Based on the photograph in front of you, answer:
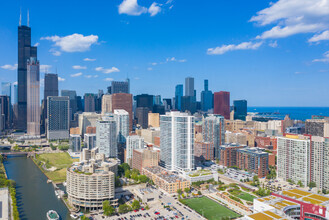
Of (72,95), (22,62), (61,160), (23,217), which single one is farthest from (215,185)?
(72,95)

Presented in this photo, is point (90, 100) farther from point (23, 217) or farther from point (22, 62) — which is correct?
point (23, 217)

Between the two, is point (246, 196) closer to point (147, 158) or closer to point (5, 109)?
point (147, 158)

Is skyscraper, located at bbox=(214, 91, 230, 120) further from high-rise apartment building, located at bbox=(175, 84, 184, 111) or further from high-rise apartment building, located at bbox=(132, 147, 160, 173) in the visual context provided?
high-rise apartment building, located at bbox=(132, 147, 160, 173)

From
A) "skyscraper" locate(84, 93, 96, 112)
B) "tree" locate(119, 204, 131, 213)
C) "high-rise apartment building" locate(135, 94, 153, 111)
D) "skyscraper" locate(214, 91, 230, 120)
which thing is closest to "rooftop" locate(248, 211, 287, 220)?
"tree" locate(119, 204, 131, 213)

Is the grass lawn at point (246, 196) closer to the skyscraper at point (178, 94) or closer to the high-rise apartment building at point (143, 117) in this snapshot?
the high-rise apartment building at point (143, 117)

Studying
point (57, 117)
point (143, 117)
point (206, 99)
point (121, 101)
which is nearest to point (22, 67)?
point (57, 117)
